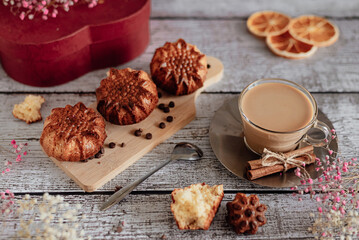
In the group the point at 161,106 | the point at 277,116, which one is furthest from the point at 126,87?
the point at 277,116

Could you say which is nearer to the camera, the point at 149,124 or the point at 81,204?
the point at 81,204

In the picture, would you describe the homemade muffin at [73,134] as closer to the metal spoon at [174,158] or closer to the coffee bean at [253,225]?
the metal spoon at [174,158]

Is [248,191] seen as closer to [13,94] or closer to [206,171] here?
[206,171]

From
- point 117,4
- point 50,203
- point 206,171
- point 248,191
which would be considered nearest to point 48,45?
point 117,4

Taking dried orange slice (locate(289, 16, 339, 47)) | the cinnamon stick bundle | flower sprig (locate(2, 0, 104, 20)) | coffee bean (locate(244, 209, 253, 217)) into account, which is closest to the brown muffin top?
flower sprig (locate(2, 0, 104, 20))

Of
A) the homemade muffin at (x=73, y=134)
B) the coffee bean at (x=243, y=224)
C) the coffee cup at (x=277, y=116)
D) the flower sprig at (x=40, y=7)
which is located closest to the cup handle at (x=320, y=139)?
the coffee cup at (x=277, y=116)

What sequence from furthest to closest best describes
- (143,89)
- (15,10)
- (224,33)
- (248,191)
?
(224,33) → (15,10) → (143,89) → (248,191)

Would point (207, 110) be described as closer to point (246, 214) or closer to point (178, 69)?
point (178, 69)

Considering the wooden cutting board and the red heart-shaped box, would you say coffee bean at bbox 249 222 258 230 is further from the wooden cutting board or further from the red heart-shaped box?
the red heart-shaped box
